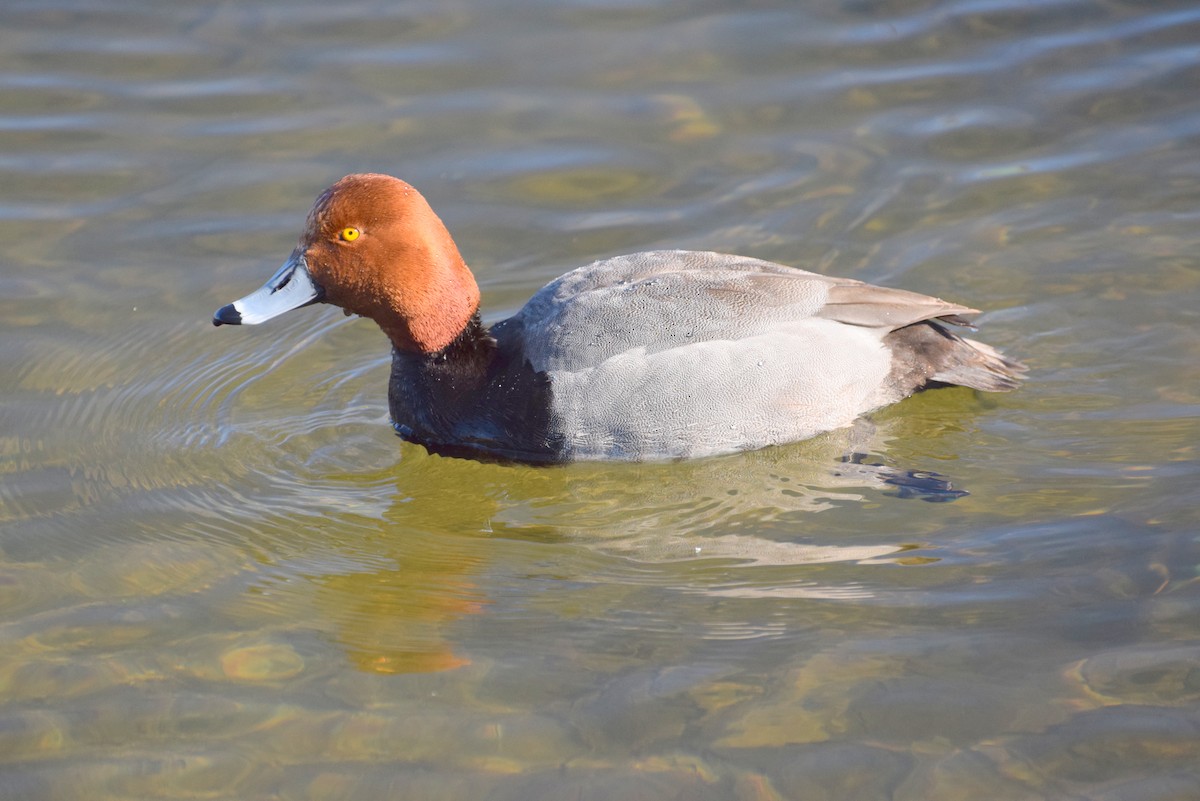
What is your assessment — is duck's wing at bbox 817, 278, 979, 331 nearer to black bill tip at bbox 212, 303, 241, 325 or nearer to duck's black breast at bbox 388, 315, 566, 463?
duck's black breast at bbox 388, 315, 566, 463

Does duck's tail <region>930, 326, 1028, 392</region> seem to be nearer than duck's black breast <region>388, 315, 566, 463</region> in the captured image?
No

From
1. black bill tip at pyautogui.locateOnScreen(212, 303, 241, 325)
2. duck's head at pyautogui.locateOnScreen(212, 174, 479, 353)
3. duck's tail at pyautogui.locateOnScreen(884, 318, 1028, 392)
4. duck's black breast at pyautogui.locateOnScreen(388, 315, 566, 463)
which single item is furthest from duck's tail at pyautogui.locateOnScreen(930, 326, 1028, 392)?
black bill tip at pyautogui.locateOnScreen(212, 303, 241, 325)

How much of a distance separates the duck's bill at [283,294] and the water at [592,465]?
2.11 ft

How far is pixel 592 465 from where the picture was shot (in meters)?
5.96

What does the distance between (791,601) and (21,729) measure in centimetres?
259

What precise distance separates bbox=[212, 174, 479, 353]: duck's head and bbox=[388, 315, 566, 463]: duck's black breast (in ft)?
0.33

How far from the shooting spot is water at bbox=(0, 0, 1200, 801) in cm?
419

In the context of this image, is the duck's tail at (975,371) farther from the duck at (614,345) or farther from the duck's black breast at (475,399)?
the duck's black breast at (475,399)

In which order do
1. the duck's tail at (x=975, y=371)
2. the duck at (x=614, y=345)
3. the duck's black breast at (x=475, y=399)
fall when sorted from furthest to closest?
the duck's tail at (x=975, y=371), the duck's black breast at (x=475, y=399), the duck at (x=614, y=345)

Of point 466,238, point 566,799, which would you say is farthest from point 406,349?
point 566,799

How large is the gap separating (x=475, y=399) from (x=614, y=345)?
→ 71cm

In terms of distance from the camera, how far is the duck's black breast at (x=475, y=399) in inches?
233

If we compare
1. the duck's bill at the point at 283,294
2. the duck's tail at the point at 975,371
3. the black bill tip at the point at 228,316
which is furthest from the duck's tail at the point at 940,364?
the black bill tip at the point at 228,316

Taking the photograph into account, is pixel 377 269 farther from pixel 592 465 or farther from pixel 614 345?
pixel 592 465
